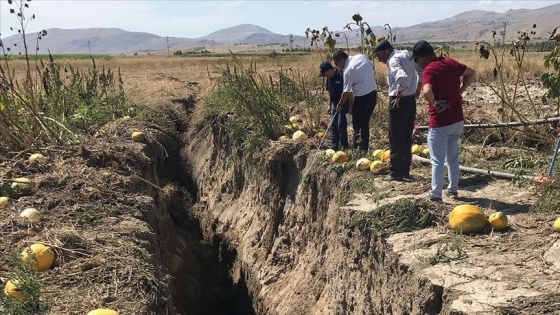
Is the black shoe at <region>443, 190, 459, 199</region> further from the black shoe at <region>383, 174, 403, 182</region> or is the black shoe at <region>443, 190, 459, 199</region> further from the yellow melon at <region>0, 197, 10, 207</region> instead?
the yellow melon at <region>0, 197, 10, 207</region>

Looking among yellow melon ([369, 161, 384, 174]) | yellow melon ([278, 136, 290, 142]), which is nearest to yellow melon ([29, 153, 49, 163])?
yellow melon ([278, 136, 290, 142])

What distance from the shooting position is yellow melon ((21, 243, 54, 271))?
3.90 meters

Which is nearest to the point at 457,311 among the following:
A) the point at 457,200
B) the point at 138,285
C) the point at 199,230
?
the point at 457,200

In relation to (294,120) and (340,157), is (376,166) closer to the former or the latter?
(340,157)

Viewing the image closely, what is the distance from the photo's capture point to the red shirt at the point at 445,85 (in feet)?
15.9

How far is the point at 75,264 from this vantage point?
409 centimetres

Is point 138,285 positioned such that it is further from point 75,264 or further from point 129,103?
point 129,103

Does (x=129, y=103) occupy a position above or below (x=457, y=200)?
above

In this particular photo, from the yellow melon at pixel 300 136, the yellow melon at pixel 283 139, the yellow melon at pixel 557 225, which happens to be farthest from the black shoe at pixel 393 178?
the yellow melon at pixel 283 139

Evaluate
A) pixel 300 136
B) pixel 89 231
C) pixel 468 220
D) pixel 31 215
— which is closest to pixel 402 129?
pixel 468 220

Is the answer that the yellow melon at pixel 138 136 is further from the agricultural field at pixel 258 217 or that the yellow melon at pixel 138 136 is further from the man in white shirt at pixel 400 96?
the man in white shirt at pixel 400 96

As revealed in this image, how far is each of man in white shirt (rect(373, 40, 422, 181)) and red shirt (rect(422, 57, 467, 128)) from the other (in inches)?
26.5

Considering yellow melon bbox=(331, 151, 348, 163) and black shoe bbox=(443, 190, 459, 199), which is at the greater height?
yellow melon bbox=(331, 151, 348, 163)

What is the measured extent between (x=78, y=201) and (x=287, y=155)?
3573 millimetres
